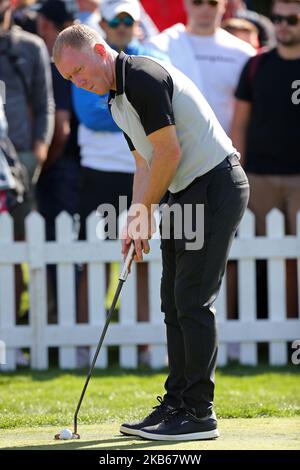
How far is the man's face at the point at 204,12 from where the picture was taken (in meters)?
8.48

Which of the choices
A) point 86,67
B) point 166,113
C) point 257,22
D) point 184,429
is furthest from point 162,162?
point 257,22

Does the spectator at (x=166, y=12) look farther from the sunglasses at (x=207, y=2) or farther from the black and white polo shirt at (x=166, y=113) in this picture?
the black and white polo shirt at (x=166, y=113)

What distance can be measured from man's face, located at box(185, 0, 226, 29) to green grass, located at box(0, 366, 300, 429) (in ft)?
9.01

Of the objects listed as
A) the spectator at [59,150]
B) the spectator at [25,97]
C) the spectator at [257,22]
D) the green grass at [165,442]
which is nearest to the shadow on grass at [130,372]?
the spectator at [25,97]

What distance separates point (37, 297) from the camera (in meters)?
7.86

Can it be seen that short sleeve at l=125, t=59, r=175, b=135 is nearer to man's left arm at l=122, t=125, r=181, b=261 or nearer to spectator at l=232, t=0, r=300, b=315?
man's left arm at l=122, t=125, r=181, b=261

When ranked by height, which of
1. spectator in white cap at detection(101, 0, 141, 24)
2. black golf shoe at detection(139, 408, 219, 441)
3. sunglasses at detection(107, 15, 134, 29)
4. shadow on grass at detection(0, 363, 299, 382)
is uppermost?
spectator in white cap at detection(101, 0, 141, 24)

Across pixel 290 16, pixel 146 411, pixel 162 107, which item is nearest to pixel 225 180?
pixel 162 107

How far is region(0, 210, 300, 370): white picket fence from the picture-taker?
7.82 meters

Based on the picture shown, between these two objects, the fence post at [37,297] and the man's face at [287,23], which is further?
the man's face at [287,23]

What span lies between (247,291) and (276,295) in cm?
22

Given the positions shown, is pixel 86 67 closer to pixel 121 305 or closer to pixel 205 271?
pixel 205 271

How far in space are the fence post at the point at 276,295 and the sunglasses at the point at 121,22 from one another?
1879 millimetres
